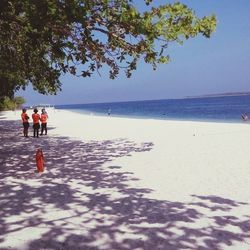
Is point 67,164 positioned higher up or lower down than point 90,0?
lower down

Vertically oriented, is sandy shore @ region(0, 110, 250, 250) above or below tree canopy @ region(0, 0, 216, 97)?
below

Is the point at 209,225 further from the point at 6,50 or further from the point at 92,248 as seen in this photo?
the point at 6,50

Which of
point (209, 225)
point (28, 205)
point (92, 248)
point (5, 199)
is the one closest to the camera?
point (92, 248)

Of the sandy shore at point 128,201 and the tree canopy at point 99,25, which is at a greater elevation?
the tree canopy at point 99,25

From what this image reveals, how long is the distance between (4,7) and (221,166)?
8.78m

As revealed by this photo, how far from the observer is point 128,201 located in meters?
9.30

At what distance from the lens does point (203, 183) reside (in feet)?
36.2

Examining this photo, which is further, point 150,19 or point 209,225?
point 150,19

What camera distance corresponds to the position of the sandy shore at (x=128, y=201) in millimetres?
6859

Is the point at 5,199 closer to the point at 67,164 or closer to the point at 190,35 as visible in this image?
the point at 67,164

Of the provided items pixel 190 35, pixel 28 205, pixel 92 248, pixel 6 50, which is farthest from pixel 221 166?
pixel 6 50

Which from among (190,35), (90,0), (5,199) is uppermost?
(90,0)

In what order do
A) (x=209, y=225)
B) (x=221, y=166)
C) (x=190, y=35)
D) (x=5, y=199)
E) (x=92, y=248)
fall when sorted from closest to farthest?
(x=92, y=248) → (x=209, y=225) → (x=5, y=199) → (x=190, y=35) → (x=221, y=166)

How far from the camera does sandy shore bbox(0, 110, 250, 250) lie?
6.86 metres
